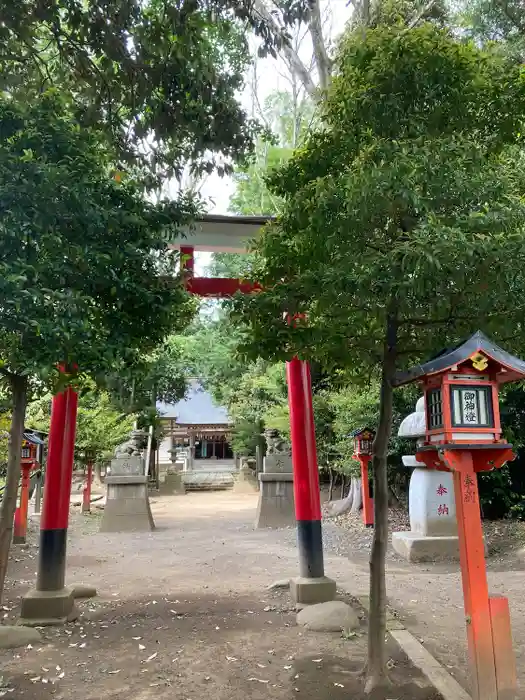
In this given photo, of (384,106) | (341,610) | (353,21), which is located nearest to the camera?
(384,106)

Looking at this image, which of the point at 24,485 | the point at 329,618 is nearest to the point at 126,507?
the point at 24,485

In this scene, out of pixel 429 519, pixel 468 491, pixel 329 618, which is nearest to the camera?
pixel 468 491

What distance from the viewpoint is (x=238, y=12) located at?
197 inches

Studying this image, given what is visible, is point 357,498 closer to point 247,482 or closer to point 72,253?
point 72,253

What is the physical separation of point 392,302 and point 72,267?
7.53 ft

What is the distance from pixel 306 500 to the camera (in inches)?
265

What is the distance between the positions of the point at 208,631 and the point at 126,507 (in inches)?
345

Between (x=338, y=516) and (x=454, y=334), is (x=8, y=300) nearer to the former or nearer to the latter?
(x=454, y=334)

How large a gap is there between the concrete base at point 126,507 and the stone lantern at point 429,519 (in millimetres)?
6690

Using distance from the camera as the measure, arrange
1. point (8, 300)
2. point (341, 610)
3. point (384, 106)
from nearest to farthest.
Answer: point (8, 300) → point (384, 106) → point (341, 610)

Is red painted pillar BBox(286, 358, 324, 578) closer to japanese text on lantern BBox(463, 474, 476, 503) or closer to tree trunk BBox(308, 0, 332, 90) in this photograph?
japanese text on lantern BBox(463, 474, 476, 503)

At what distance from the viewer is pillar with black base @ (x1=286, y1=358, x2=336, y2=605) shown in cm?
643

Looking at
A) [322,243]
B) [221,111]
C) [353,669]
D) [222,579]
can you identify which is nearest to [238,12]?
[221,111]

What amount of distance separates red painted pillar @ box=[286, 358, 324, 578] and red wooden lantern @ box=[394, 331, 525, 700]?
2.82 meters
